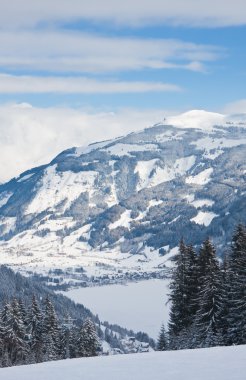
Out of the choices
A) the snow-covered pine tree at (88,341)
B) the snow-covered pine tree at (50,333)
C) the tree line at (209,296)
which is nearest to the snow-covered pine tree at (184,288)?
the tree line at (209,296)

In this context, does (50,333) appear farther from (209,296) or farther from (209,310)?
(209,296)

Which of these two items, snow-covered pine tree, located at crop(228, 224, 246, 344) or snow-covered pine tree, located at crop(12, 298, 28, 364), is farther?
snow-covered pine tree, located at crop(12, 298, 28, 364)

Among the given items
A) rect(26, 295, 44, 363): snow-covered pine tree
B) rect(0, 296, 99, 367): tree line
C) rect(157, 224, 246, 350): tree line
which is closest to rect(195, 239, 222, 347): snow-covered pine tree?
rect(157, 224, 246, 350): tree line

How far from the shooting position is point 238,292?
153 ft

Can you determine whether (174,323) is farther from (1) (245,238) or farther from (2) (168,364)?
(2) (168,364)

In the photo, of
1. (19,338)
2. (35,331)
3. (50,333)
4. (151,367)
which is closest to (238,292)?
(151,367)

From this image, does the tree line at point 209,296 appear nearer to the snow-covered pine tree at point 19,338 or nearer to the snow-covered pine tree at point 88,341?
the snow-covered pine tree at point 88,341

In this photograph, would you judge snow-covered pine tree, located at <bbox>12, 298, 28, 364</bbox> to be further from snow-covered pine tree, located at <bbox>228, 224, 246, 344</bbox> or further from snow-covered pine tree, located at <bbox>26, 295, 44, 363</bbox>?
snow-covered pine tree, located at <bbox>228, 224, 246, 344</bbox>

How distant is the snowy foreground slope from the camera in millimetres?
22859

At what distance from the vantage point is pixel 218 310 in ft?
162

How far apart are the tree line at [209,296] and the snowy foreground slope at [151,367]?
61.2ft

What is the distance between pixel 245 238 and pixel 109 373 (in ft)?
91.8

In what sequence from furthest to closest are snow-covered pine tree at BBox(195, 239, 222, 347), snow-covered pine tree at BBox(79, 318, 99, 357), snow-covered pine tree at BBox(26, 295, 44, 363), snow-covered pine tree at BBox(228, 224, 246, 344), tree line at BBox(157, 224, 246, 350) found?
snow-covered pine tree at BBox(79, 318, 99, 357) < snow-covered pine tree at BBox(26, 295, 44, 363) < snow-covered pine tree at BBox(195, 239, 222, 347) < tree line at BBox(157, 224, 246, 350) < snow-covered pine tree at BBox(228, 224, 246, 344)

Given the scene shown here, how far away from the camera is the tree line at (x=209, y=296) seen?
46.9 m
